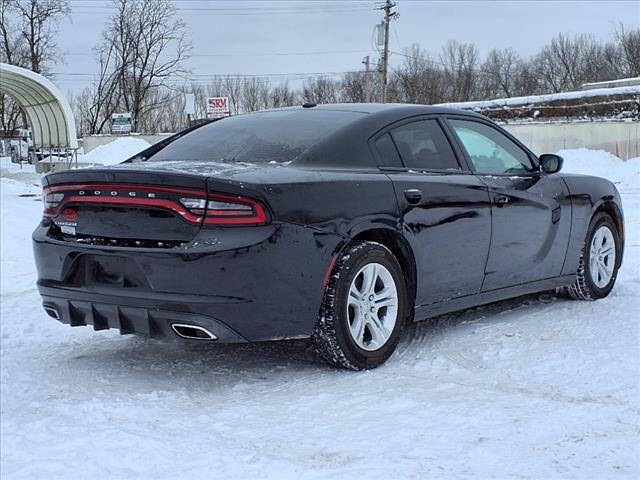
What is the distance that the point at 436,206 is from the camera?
431cm

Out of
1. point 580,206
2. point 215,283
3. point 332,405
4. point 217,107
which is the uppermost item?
point 217,107

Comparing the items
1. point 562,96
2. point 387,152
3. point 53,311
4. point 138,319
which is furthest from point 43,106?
point 138,319

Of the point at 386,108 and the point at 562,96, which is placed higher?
the point at 562,96

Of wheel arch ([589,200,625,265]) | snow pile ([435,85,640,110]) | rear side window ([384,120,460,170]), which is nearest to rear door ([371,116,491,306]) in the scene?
rear side window ([384,120,460,170])

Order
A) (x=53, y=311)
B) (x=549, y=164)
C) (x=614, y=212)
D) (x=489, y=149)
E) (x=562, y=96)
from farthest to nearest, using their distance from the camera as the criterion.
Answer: (x=562, y=96) < (x=614, y=212) < (x=549, y=164) < (x=489, y=149) < (x=53, y=311)

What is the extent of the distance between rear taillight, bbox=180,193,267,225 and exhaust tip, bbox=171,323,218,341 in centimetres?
49

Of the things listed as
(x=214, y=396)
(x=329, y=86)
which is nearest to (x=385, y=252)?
(x=214, y=396)

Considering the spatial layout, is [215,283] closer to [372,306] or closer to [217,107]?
[372,306]

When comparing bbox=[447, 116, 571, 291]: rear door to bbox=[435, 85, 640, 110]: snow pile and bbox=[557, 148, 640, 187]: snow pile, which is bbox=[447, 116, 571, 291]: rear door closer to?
bbox=[557, 148, 640, 187]: snow pile

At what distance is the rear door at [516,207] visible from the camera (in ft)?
15.7

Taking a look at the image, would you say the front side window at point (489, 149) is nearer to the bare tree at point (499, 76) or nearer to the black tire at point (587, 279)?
the black tire at point (587, 279)

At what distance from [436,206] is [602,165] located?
19371mm

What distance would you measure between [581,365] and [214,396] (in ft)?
6.23

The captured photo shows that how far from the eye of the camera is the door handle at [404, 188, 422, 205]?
164 inches
